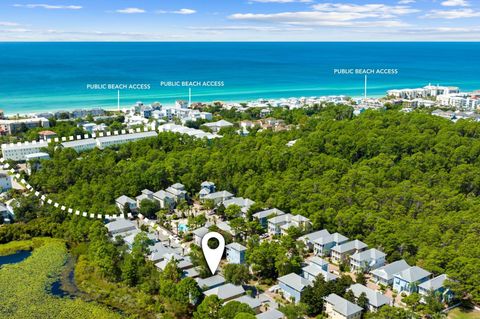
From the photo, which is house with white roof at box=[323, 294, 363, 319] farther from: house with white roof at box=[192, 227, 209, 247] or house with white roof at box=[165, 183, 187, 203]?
house with white roof at box=[165, 183, 187, 203]

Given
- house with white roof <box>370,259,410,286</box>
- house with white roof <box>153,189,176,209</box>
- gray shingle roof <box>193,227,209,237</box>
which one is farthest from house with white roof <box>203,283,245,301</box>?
house with white roof <box>153,189,176,209</box>

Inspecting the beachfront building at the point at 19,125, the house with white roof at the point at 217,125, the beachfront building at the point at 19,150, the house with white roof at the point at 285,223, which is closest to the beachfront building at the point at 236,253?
the house with white roof at the point at 285,223

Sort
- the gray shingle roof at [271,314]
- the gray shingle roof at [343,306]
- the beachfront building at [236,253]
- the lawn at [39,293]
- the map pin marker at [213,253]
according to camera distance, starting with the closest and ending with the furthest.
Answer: the gray shingle roof at [271,314], the gray shingle roof at [343,306], the lawn at [39,293], the map pin marker at [213,253], the beachfront building at [236,253]

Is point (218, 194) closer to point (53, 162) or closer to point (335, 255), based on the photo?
point (335, 255)

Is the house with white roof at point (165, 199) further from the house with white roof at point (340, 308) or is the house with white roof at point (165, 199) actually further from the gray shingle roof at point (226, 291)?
the house with white roof at point (340, 308)

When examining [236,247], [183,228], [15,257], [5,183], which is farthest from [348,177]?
[5,183]
